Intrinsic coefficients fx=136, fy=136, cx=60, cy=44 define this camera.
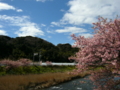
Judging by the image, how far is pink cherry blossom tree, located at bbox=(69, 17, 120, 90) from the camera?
362cm

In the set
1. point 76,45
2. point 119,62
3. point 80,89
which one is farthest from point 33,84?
point 119,62

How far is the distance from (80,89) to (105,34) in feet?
35.4

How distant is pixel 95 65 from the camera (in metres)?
4.24

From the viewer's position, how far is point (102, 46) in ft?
12.9

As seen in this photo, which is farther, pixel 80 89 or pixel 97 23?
pixel 80 89

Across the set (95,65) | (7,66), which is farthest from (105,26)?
(7,66)

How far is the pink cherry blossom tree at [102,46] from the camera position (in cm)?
362

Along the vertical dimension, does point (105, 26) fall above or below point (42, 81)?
above

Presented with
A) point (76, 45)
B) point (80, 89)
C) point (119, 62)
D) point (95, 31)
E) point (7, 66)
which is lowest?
point (80, 89)

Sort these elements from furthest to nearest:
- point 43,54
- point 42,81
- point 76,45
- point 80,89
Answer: point 43,54 < point 42,81 < point 80,89 < point 76,45

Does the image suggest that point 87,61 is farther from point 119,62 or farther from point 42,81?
point 42,81

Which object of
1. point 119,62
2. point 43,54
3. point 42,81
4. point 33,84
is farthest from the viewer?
point 43,54

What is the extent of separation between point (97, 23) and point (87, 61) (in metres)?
1.26

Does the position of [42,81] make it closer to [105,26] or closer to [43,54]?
[105,26]
